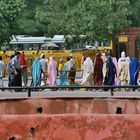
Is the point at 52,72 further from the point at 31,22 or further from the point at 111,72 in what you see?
the point at 31,22

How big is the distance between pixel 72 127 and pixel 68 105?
2.65 m

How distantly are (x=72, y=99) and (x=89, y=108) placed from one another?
0.29 meters

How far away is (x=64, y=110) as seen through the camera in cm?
935

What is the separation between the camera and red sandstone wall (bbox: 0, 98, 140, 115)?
9.17m

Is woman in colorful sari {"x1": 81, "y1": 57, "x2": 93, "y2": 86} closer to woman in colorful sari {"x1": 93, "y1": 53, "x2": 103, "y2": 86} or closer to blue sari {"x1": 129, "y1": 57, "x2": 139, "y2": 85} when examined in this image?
woman in colorful sari {"x1": 93, "y1": 53, "x2": 103, "y2": 86}

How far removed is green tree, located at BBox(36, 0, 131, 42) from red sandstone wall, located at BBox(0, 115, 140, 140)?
3467cm

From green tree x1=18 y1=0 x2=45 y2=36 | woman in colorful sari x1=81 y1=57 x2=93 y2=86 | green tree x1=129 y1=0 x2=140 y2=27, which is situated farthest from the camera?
green tree x1=18 y1=0 x2=45 y2=36

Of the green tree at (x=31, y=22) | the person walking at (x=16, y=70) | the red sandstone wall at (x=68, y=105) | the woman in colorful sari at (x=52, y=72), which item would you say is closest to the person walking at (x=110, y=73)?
the woman in colorful sari at (x=52, y=72)

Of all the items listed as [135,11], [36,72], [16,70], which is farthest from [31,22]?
[16,70]

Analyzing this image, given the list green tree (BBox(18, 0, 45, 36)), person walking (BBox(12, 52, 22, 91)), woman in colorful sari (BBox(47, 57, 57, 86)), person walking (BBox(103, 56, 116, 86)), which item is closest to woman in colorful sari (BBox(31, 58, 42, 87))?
woman in colorful sari (BBox(47, 57, 57, 86))

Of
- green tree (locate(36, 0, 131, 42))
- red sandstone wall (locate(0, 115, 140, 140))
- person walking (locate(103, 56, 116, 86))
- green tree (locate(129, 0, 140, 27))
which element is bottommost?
red sandstone wall (locate(0, 115, 140, 140))

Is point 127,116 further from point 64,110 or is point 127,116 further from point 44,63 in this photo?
point 44,63

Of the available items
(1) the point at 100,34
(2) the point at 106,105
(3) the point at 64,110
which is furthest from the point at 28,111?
(1) the point at 100,34

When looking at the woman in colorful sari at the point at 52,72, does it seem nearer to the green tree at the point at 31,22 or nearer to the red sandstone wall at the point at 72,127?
the red sandstone wall at the point at 72,127
